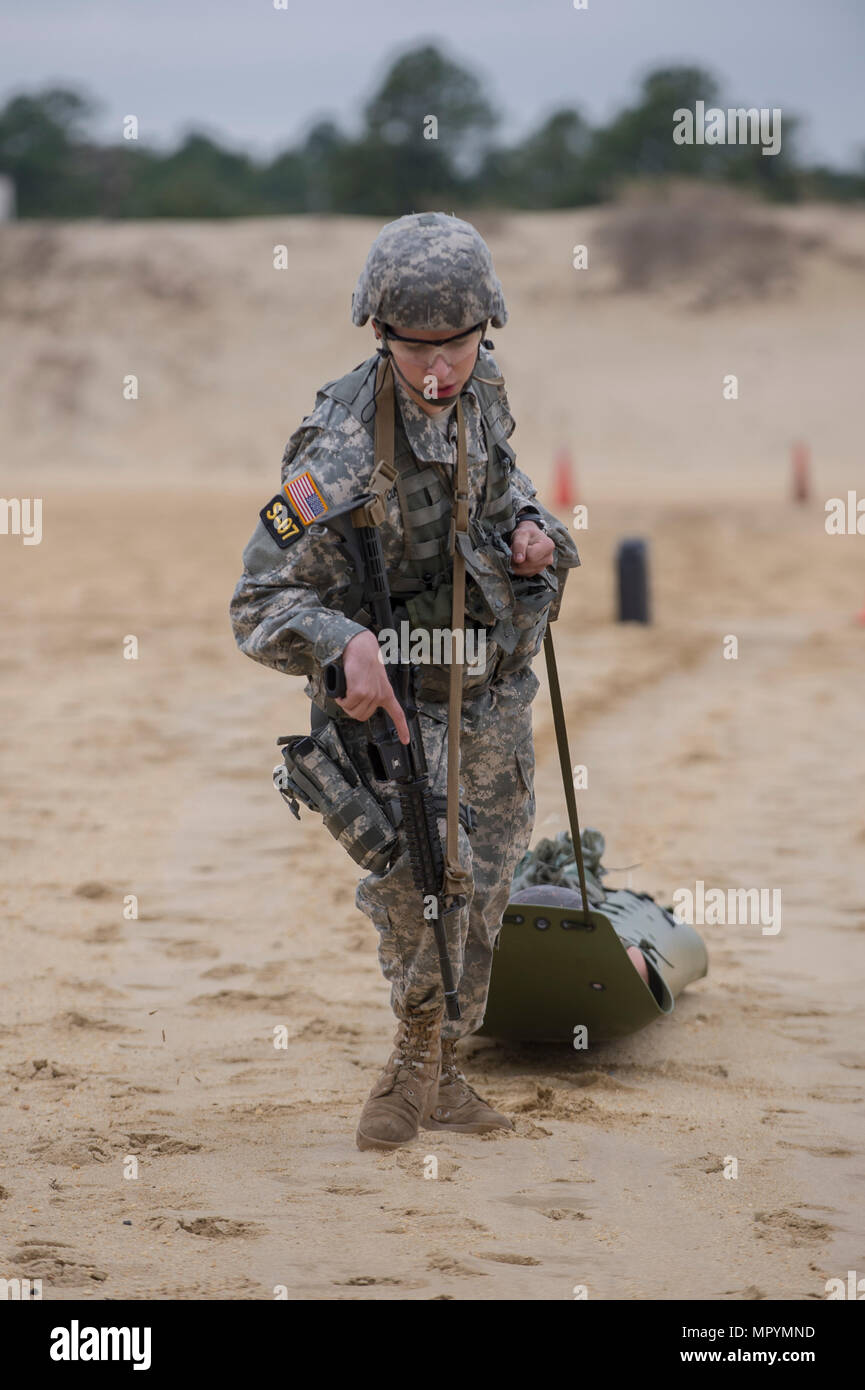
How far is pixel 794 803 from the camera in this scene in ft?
21.2

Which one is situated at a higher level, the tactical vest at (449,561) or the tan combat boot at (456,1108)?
the tactical vest at (449,561)

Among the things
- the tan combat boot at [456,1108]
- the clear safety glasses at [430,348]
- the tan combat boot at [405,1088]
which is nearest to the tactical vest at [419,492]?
the clear safety glasses at [430,348]

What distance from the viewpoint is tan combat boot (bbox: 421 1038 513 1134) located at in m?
3.35

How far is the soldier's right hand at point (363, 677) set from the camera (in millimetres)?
2779

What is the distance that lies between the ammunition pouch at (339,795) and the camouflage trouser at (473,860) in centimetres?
4

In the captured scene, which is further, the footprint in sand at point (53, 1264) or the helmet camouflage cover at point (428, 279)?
the helmet camouflage cover at point (428, 279)

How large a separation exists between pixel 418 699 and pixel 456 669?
0.20m

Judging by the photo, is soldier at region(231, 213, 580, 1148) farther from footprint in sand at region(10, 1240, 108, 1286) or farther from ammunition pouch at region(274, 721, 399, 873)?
footprint in sand at region(10, 1240, 108, 1286)

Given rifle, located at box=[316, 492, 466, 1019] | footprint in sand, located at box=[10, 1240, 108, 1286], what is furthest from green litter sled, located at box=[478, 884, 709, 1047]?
footprint in sand, located at box=[10, 1240, 108, 1286]

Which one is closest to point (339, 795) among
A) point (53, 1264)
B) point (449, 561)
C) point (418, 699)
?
point (418, 699)

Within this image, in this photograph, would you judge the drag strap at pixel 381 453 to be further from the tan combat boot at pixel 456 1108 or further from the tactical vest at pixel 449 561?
the tan combat boot at pixel 456 1108
